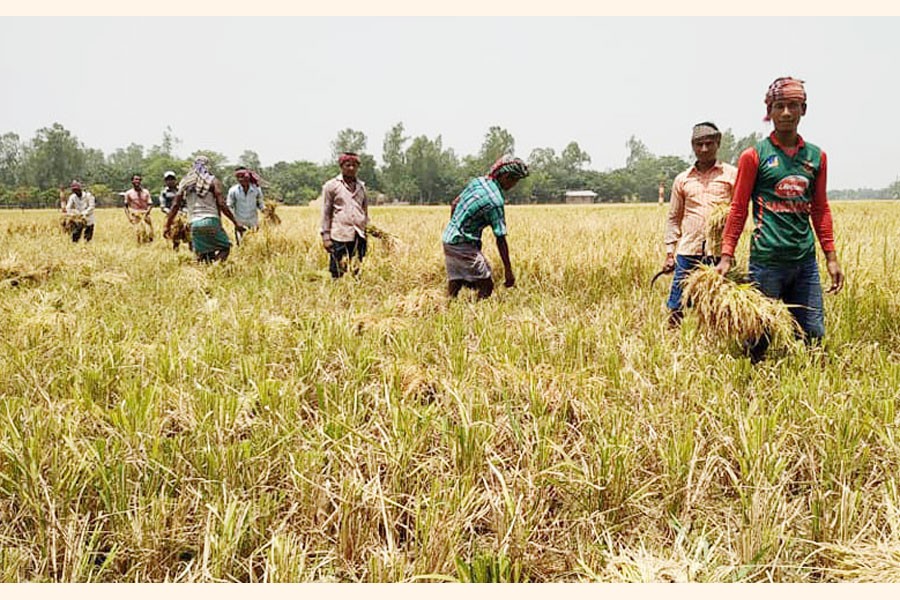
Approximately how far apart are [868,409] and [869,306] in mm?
1751

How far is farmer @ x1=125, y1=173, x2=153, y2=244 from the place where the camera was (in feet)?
33.0

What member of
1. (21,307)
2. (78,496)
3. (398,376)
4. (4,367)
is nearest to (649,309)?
(398,376)

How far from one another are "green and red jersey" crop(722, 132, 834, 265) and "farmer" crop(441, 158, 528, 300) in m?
1.57

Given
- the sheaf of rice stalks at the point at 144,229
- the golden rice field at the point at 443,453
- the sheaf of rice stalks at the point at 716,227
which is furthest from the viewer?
the sheaf of rice stalks at the point at 144,229

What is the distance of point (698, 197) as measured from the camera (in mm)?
3578

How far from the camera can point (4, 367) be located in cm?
262

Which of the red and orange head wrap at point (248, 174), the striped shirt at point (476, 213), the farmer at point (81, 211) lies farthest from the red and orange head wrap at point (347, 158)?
the farmer at point (81, 211)

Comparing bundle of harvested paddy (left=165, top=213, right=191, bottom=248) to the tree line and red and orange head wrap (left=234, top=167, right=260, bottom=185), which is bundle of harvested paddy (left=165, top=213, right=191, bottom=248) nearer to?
red and orange head wrap (left=234, top=167, right=260, bottom=185)

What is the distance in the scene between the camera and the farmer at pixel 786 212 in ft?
8.38

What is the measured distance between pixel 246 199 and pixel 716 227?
6521mm

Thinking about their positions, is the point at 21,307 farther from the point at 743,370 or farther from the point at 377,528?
the point at 743,370

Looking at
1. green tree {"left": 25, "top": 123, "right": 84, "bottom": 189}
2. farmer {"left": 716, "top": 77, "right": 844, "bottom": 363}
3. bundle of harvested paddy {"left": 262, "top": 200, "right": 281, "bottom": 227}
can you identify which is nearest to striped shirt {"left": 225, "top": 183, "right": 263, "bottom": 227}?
bundle of harvested paddy {"left": 262, "top": 200, "right": 281, "bottom": 227}

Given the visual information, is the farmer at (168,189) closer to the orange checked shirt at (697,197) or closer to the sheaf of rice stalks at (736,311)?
the orange checked shirt at (697,197)

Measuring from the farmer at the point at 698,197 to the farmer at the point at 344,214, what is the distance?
10.1 feet
